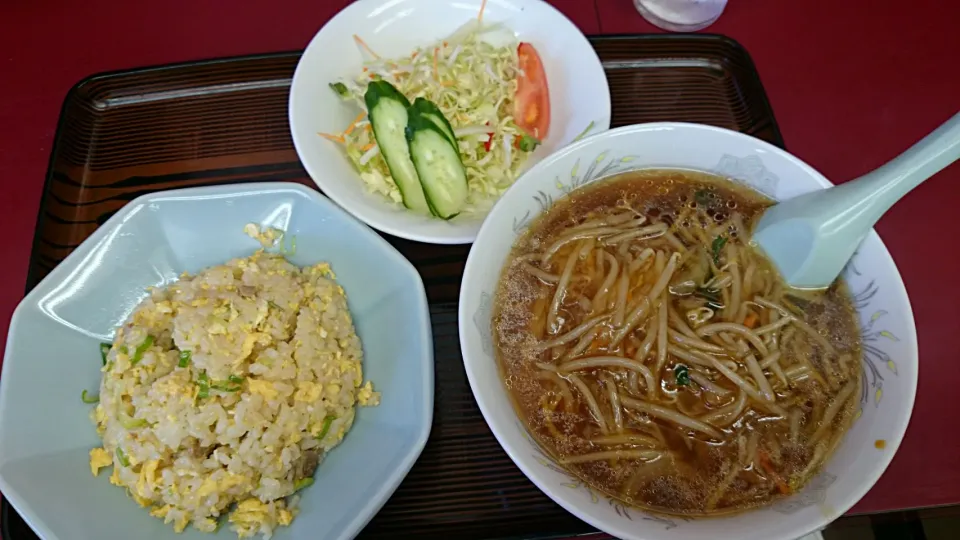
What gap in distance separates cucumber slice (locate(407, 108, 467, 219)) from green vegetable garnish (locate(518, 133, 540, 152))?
0.92 feet

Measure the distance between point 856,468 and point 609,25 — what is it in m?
1.70

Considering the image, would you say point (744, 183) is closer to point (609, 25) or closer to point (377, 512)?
point (609, 25)

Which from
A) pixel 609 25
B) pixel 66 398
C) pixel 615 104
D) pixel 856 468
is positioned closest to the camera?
pixel 856 468

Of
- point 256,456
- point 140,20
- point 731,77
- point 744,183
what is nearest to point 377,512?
point 256,456

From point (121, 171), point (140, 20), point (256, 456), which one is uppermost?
point (140, 20)

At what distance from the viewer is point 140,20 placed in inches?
86.8

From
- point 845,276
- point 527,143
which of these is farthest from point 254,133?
point 845,276

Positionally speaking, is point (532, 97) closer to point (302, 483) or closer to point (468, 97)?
point (468, 97)

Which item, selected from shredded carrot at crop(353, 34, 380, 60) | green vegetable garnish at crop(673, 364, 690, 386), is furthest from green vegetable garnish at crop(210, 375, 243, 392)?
shredded carrot at crop(353, 34, 380, 60)

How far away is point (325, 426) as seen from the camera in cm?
153

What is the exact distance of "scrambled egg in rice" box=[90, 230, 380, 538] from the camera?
4.68ft

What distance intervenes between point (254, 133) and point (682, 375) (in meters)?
1.54

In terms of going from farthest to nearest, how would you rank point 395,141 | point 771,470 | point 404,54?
point 404,54
point 395,141
point 771,470

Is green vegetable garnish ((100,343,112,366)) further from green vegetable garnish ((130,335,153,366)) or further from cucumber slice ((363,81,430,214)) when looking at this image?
cucumber slice ((363,81,430,214))
